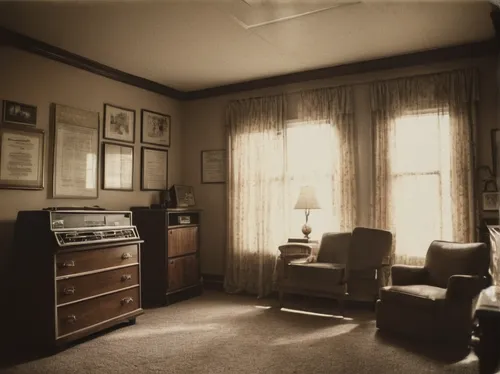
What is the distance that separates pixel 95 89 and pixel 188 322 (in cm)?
294

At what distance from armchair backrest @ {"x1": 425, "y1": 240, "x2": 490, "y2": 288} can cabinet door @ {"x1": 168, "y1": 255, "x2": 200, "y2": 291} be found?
2.88 metres

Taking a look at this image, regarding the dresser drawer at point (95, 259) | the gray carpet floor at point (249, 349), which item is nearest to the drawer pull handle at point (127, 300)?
the gray carpet floor at point (249, 349)

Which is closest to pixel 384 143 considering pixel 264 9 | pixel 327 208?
pixel 327 208

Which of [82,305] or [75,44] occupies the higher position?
[75,44]

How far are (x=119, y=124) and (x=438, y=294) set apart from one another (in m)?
4.08

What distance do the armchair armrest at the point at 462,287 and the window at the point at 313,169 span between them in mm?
1789

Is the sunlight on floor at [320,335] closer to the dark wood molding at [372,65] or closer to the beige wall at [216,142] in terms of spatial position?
the beige wall at [216,142]

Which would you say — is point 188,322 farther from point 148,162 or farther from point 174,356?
point 148,162

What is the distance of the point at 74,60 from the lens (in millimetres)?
4500

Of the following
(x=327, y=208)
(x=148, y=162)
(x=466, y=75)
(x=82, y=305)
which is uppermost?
(x=466, y=75)

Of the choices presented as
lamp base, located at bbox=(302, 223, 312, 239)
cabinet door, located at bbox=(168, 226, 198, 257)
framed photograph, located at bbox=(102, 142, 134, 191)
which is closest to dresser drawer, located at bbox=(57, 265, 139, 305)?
cabinet door, located at bbox=(168, 226, 198, 257)

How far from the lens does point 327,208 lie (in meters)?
5.12

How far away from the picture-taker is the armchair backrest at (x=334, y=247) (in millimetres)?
4715

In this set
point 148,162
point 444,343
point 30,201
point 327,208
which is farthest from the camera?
point 148,162
